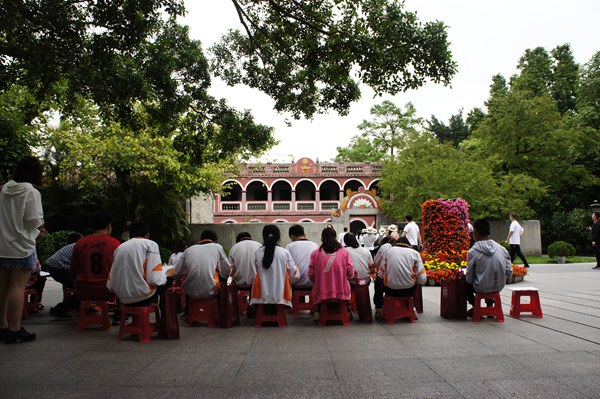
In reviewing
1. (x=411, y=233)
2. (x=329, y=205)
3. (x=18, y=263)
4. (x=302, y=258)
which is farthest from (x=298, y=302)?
(x=329, y=205)

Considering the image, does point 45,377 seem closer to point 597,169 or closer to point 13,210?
point 13,210

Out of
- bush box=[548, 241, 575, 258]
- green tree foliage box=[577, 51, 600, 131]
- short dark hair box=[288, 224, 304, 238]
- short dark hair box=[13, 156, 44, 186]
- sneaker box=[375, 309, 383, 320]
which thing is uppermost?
green tree foliage box=[577, 51, 600, 131]

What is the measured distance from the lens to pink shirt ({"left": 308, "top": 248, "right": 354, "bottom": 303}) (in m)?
6.55

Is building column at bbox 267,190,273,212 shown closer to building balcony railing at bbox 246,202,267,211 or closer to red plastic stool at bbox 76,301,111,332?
building balcony railing at bbox 246,202,267,211

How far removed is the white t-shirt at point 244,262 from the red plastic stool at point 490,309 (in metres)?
3.17

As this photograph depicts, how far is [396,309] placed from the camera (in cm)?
691

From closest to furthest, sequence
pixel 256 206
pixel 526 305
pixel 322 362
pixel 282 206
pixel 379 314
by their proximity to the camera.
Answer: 1. pixel 322 362
2. pixel 526 305
3. pixel 379 314
4. pixel 256 206
5. pixel 282 206

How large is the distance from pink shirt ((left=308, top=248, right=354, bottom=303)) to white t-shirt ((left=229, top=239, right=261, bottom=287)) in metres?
1.05

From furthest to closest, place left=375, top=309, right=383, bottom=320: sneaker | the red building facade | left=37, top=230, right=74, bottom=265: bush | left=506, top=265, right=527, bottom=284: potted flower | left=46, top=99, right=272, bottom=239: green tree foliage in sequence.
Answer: the red building facade < left=46, top=99, right=272, bottom=239: green tree foliage < left=37, top=230, right=74, bottom=265: bush < left=506, top=265, right=527, bottom=284: potted flower < left=375, top=309, right=383, bottom=320: sneaker

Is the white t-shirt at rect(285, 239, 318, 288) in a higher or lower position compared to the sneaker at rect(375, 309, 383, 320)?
higher

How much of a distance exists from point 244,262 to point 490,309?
3.48m

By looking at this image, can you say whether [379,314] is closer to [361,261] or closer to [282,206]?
[361,261]

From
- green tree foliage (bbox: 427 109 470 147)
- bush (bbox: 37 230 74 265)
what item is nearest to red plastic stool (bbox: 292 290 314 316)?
bush (bbox: 37 230 74 265)

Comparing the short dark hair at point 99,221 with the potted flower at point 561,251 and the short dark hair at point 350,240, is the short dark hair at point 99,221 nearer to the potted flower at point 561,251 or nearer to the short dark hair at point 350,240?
the short dark hair at point 350,240
